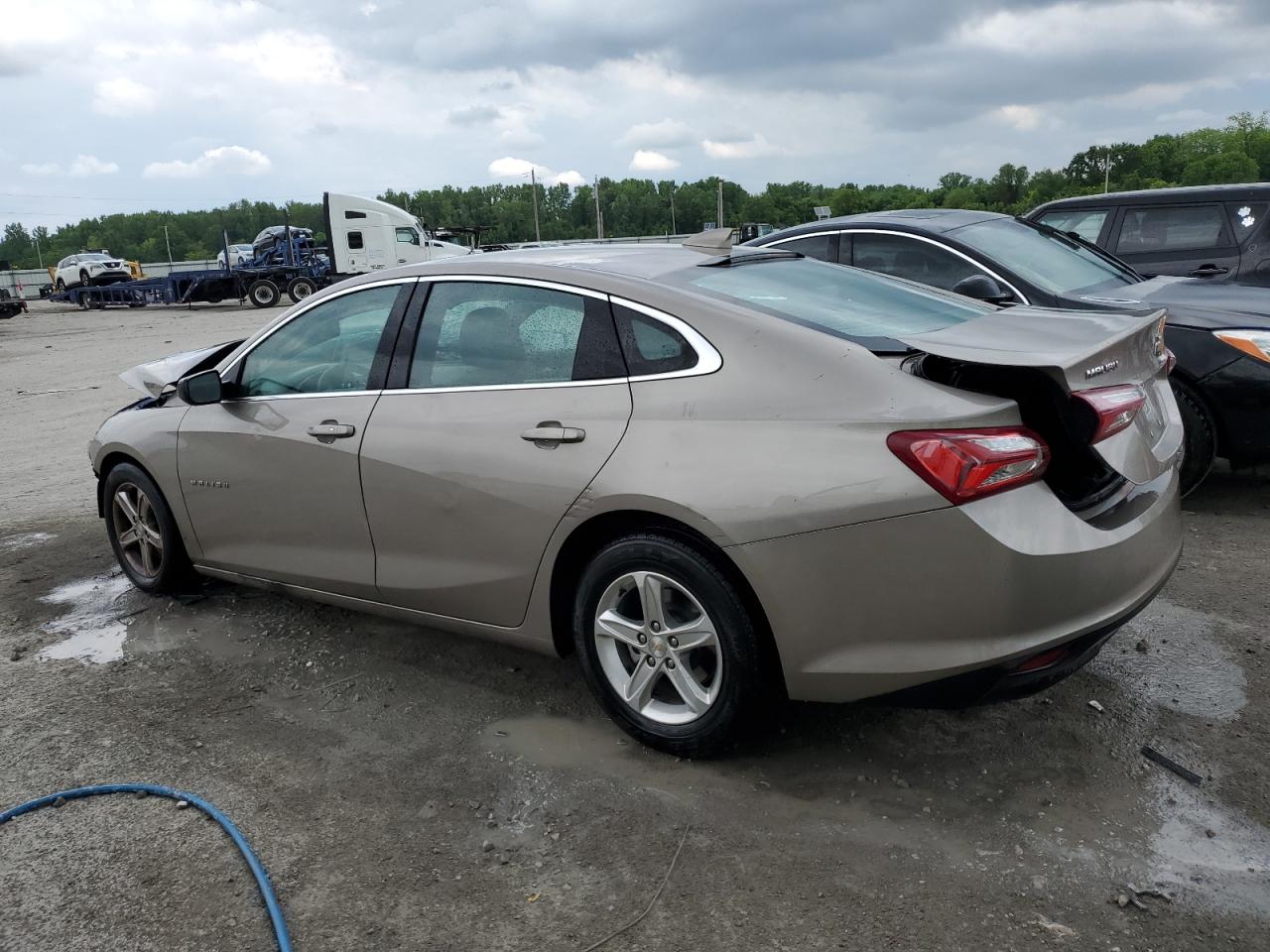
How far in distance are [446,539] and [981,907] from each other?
203 cm

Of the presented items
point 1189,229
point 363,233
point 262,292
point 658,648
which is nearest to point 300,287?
point 262,292

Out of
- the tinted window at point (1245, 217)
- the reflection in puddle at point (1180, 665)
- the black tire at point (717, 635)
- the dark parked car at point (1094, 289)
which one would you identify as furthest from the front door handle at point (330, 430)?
the tinted window at point (1245, 217)

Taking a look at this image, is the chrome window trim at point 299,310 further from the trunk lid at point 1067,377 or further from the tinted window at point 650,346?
the trunk lid at point 1067,377

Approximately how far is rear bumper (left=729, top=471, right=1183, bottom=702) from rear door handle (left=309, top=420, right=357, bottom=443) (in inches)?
66.5

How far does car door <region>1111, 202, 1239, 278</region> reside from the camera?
7887 millimetres

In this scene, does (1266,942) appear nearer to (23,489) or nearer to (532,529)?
(532,529)

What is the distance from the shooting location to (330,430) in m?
3.91

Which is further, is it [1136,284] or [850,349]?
[1136,284]

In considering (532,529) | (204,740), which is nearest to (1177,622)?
(532,529)

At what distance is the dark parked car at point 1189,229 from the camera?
7781 millimetres

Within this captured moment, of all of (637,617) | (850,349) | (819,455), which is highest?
(850,349)

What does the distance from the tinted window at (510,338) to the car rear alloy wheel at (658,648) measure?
70cm

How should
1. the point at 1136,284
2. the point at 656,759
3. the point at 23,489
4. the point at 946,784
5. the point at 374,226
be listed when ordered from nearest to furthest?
the point at 946,784
the point at 656,759
the point at 1136,284
the point at 23,489
the point at 374,226

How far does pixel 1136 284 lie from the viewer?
6.49 m
